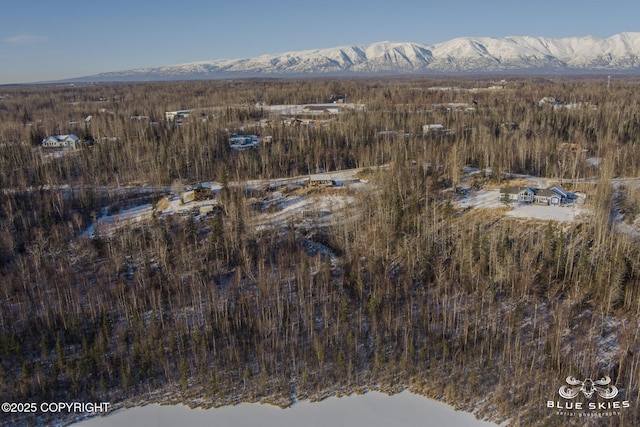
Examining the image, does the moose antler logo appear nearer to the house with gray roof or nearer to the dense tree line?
the dense tree line

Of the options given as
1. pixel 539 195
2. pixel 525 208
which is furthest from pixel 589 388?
pixel 539 195

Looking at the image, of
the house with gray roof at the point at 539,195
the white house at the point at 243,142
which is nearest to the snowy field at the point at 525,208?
the house with gray roof at the point at 539,195

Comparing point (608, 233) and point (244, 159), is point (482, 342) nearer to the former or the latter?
point (608, 233)

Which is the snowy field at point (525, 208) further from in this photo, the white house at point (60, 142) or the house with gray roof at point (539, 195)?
the white house at point (60, 142)

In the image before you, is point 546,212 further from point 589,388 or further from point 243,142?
point 243,142

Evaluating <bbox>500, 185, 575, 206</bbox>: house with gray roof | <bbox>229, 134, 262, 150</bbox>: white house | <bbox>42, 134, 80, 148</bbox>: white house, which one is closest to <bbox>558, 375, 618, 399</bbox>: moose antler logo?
<bbox>500, 185, 575, 206</bbox>: house with gray roof

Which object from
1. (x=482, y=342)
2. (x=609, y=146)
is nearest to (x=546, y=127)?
(x=609, y=146)
